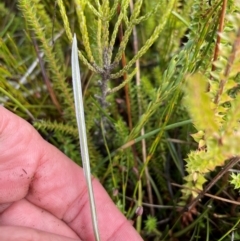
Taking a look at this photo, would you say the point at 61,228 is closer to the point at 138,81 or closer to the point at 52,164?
the point at 52,164

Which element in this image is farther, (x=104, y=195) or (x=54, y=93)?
(x=54, y=93)

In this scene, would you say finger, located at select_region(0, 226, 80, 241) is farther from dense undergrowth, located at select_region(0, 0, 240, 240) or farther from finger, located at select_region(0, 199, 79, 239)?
dense undergrowth, located at select_region(0, 0, 240, 240)

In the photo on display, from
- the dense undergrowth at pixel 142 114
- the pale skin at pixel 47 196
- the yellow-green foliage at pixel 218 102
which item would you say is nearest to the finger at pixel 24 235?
the pale skin at pixel 47 196

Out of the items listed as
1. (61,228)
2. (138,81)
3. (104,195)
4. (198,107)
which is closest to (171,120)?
(138,81)

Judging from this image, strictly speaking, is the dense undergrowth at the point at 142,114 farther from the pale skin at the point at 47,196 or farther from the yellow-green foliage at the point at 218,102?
the yellow-green foliage at the point at 218,102

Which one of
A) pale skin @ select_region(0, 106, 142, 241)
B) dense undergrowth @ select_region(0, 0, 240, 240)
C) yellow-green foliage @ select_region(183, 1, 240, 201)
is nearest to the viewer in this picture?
yellow-green foliage @ select_region(183, 1, 240, 201)

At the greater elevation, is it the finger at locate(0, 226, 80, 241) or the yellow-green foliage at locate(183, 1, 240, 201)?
the yellow-green foliage at locate(183, 1, 240, 201)

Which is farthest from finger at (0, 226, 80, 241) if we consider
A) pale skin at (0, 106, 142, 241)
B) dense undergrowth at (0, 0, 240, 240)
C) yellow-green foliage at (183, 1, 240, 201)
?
yellow-green foliage at (183, 1, 240, 201)

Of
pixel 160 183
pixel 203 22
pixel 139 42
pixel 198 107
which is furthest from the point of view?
pixel 139 42
